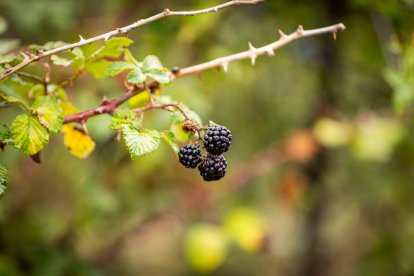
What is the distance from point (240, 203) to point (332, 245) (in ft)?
5.80

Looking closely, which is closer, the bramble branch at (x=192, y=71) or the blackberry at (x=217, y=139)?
the blackberry at (x=217, y=139)

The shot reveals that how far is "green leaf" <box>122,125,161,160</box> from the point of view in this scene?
→ 118 centimetres

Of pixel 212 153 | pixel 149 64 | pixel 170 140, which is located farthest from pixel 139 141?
pixel 149 64

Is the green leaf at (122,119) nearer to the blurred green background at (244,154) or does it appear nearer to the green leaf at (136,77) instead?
the green leaf at (136,77)

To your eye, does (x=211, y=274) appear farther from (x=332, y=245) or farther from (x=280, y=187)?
(x=280, y=187)

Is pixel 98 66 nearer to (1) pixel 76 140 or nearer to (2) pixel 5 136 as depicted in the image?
(1) pixel 76 140

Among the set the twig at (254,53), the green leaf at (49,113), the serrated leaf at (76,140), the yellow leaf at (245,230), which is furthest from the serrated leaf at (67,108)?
the yellow leaf at (245,230)

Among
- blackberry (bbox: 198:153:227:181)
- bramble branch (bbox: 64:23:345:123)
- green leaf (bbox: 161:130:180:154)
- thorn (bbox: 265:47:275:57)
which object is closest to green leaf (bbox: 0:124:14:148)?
bramble branch (bbox: 64:23:345:123)

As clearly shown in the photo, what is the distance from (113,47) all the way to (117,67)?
85 millimetres

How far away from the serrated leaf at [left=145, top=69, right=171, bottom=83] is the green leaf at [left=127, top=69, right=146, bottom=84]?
0.03m

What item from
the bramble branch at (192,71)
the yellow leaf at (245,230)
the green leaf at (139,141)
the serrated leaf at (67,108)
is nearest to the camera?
the green leaf at (139,141)

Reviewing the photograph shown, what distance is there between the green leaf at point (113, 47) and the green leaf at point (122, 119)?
0.67ft

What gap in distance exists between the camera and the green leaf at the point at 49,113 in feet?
4.30

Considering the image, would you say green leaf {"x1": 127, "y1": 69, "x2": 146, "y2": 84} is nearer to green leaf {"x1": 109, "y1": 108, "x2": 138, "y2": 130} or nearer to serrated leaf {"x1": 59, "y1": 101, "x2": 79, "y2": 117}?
green leaf {"x1": 109, "y1": 108, "x2": 138, "y2": 130}
